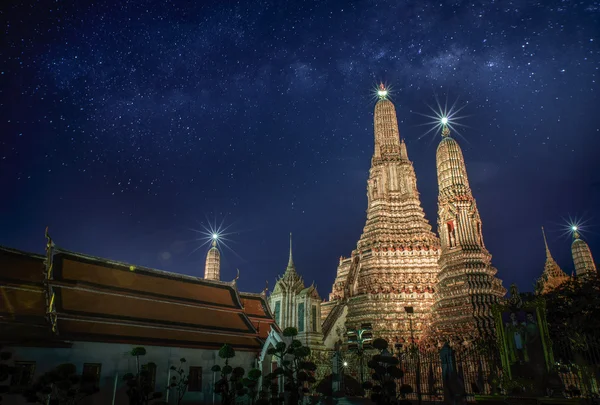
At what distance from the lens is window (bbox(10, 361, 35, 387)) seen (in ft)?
47.1

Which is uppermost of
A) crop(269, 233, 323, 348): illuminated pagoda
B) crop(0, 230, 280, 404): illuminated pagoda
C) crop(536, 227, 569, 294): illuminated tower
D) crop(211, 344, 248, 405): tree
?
crop(536, 227, 569, 294): illuminated tower

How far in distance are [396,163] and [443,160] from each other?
9369 mm

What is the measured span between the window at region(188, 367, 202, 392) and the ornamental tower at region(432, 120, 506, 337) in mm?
18502

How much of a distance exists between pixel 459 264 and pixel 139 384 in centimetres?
2551

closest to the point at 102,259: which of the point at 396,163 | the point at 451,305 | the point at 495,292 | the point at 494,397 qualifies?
the point at 494,397

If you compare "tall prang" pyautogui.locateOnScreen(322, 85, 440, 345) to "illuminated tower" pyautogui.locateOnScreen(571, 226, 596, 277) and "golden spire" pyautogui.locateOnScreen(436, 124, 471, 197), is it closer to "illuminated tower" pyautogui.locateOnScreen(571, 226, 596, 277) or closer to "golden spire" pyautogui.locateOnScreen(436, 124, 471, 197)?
"golden spire" pyautogui.locateOnScreen(436, 124, 471, 197)

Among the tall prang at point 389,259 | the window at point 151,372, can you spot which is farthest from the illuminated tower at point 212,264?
the window at point 151,372

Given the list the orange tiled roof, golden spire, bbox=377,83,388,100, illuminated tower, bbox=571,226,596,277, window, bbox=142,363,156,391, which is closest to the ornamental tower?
the orange tiled roof

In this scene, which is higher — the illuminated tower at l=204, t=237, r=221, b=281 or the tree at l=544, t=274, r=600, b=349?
the illuminated tower at l=204, t=237, r=221, b=281

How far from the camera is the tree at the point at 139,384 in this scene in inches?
587

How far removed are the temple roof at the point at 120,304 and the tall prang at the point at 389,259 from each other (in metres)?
16.9

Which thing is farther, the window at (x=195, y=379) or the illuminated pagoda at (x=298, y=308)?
the illuminated pagoda at (x=298, y=308)

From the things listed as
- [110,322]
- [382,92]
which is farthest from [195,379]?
[382,92]

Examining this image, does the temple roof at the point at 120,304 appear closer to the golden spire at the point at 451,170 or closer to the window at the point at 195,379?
the window at the point at 195,379
